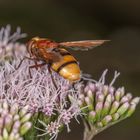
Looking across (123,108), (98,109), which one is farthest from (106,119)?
(123,108)

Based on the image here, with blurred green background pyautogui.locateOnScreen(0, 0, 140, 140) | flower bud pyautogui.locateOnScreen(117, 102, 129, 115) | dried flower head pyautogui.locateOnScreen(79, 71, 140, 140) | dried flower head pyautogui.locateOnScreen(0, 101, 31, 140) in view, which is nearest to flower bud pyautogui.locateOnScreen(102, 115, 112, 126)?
dried flower head pyautogui.locateOnScreen(79, 71, 140, 140)

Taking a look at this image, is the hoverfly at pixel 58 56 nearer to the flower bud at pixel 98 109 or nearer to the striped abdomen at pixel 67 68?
the striped abdomen at pixel 67 68

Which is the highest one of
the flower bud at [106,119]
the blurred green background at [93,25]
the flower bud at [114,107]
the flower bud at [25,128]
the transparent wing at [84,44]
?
the blurred green background at [93,25]

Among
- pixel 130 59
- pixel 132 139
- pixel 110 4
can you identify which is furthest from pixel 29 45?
pixel 110 4

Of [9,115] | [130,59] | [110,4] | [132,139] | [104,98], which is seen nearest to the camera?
[9,115]

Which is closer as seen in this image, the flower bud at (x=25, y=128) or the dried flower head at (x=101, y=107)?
the flower bud at (x=25, y=128)

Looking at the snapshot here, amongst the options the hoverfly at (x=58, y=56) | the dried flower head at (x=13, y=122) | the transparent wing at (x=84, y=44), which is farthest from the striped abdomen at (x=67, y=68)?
the transparent wing at (x=84, y=44)

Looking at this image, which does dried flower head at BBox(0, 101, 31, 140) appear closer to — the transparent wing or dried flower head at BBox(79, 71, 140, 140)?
dried flower head at BBox(79, 71, 140, 140)

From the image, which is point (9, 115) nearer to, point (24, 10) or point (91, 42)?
point (91, 42)
